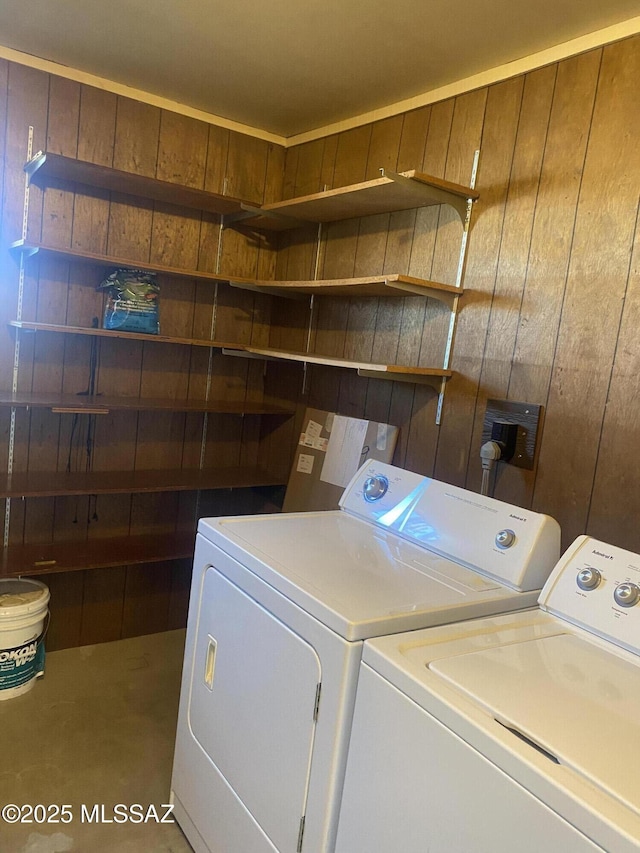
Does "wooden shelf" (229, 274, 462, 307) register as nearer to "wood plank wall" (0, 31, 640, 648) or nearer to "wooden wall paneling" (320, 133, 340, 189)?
"wood plank wall" (0, 31, 640, 648)

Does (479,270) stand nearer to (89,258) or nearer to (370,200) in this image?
(370,200)

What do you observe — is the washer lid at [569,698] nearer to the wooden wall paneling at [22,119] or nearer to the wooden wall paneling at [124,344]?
the wooden wall paneling at [124,344]

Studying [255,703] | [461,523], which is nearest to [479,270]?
[461,523]

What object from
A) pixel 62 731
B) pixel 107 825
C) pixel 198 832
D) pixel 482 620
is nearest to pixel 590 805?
pixel 482 620

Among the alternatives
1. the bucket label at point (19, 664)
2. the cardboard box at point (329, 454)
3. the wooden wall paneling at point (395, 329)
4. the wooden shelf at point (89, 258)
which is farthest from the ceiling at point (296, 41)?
the bucket label at point (19, 664)

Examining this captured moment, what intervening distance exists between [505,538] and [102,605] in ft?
6.64

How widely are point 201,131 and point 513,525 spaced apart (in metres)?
2.23

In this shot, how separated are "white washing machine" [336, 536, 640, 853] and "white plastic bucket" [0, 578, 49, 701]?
1.65 m

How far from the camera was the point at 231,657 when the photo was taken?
1666 mm

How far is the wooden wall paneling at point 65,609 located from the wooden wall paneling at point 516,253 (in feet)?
6.03

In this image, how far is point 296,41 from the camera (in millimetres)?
2086

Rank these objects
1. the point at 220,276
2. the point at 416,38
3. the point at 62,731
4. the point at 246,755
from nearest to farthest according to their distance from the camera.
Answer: the point at 246,755
the point at 416,38
the point at 62,731
the point at 220,276

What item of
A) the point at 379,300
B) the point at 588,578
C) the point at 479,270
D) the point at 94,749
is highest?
the point at 479,270

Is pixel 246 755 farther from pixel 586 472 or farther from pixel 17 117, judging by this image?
pixel 17 117
